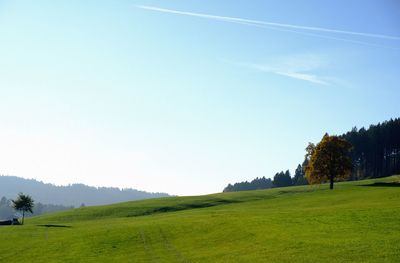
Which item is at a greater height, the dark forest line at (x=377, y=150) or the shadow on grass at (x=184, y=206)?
the dark forest line at (x=377, y=150)

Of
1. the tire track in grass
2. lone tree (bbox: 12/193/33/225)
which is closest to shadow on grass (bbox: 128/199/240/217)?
lone tree (bbox: 12/193/33/225)

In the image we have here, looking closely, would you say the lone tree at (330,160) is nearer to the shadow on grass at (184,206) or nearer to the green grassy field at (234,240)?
the shadow on grass at (184,206)

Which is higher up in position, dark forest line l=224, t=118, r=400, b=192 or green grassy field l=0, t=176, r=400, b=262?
dark forest line l=224, t=118, r=400, b=192

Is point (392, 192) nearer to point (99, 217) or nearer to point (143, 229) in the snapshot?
point (143, 229)

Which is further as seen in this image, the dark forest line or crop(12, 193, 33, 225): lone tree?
the dark forest line

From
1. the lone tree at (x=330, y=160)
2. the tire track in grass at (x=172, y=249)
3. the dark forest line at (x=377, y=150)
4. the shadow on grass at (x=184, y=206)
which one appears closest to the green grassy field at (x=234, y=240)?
the tire track in grass at (x=172, y=249)

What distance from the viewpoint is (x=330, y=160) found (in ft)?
343

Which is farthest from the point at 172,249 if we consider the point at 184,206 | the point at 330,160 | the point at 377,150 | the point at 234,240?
the point at 377,150

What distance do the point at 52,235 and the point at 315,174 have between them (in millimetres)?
61752

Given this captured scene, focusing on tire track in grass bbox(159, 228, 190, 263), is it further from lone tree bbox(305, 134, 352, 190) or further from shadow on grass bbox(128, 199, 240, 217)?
lone tree bbox(305, 134, 352, 190)

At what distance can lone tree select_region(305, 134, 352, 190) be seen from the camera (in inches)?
4107

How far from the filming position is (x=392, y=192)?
3027 inches

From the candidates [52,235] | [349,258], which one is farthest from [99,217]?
[349,258]

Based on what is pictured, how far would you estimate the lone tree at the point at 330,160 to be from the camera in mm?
104312
